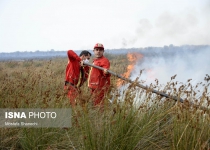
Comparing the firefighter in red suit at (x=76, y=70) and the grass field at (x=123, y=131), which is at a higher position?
the firefighter in red suit at (x=76, y=70)

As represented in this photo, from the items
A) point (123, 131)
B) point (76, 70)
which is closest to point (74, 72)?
point (76, 70)

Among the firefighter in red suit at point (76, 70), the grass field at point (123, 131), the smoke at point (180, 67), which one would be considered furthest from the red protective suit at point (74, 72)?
the smoke at point (180, 67)

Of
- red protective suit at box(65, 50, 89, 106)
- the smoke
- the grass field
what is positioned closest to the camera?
the grass field

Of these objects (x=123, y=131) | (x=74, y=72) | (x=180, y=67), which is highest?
(x=74, y=72)

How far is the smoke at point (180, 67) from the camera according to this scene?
37.6ft

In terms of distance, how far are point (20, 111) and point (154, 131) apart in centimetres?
184

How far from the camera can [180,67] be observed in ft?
42.6

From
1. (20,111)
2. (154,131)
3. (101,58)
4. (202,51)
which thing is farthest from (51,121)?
(202,51)

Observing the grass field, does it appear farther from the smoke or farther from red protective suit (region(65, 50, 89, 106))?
the smoke

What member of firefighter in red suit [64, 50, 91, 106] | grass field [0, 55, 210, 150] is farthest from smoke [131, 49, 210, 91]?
grass field [0, 55, 210, 150]

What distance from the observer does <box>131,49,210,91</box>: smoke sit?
11469 millimetres

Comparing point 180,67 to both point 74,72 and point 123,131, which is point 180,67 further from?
point 123,131

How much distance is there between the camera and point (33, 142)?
9.30 ft

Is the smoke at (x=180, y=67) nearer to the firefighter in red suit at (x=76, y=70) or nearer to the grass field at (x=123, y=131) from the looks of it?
the firefighter in red suit at (x=76, y=70)
